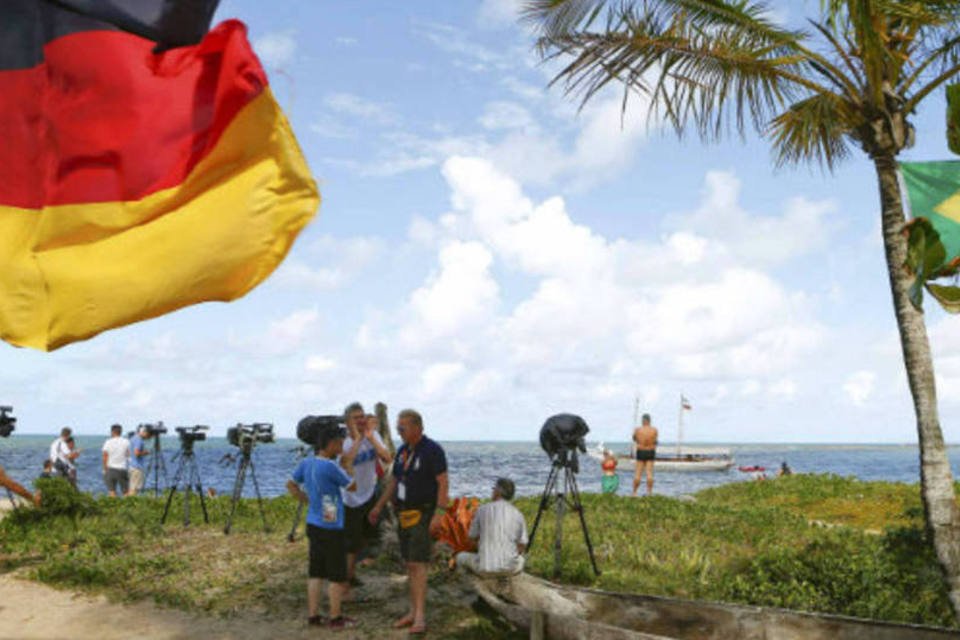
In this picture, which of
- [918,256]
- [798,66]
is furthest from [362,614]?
[798,66]

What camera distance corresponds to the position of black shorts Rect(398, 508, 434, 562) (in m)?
8.98

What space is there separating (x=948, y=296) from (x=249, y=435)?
10.5m

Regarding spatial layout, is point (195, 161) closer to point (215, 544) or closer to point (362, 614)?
point (362, 614)

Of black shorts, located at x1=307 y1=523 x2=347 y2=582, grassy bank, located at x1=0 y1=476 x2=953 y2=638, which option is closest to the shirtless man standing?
grassy bank, located at x1=0 y1=476 x2=953 y2=638

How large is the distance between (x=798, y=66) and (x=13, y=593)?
1230 centimetres

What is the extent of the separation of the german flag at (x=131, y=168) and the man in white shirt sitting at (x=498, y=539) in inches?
209

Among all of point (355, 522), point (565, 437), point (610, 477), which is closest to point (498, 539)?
point (355, 522)

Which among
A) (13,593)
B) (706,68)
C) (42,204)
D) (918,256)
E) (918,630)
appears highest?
(706,68)

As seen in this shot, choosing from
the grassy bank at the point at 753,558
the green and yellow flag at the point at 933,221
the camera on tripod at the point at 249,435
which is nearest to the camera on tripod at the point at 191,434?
the camera on tripod at the point at 249,435

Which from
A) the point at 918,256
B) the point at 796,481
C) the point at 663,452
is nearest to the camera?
the point at 918,256

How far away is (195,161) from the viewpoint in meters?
5.17

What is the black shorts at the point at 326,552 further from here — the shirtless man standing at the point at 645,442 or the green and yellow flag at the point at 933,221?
the shirtless man standing at the point at 645,442

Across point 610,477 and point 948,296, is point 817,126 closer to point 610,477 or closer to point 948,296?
point 948,296

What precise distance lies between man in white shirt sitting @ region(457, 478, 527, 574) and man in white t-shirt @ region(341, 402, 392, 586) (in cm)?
158
